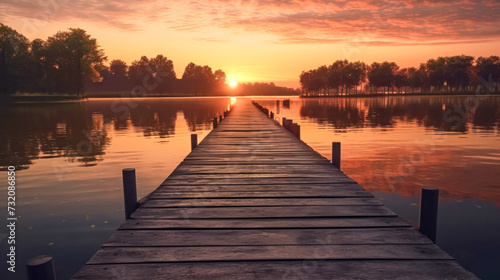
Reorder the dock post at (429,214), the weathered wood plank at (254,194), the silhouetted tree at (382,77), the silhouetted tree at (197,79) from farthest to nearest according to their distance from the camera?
the silhouetted tree at (197,79) → the silhouetted tree at (382,77) → the weathered wood plank at (254,194) → the dock post at (429,214)

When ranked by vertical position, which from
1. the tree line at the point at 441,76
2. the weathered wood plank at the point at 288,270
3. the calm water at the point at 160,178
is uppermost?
the tree line at the point at 441,76

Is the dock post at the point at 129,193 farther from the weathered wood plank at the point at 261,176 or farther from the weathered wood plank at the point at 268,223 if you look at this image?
the weathered wood plank at the point at 261,176

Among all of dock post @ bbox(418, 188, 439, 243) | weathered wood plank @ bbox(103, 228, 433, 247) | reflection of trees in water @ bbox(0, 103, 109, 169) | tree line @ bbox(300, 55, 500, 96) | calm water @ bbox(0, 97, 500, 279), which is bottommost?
calm water @ bbox(0, 97, 500, 279)

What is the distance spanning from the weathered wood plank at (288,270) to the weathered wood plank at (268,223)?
891mm

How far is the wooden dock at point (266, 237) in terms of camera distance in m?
3.13

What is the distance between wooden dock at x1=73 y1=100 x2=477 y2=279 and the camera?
313 cm

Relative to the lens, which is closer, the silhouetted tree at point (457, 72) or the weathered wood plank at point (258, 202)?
the weathered wood plank at point (258, 202)

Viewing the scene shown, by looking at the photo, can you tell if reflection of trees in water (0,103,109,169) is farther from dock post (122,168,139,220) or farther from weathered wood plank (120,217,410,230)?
weathered wood plank (120,217,410,230)

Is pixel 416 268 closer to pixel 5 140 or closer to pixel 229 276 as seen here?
pixel 229 276

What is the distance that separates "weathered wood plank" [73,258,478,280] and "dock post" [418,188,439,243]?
2.31 ft

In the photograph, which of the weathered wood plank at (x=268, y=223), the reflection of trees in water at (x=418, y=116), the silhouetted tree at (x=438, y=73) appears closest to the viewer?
the weathered wood plank at (x=268, y=223)

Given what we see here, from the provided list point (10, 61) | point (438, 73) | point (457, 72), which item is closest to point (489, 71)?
point (457, 72)

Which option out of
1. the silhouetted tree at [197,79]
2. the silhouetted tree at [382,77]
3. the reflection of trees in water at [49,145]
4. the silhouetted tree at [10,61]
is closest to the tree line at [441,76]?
the silhouetted tree at [382,77]

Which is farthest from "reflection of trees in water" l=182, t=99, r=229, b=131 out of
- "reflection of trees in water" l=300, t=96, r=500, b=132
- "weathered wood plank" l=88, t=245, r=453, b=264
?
"weathered wood plank" l=88, t=245, r=453, b=264
